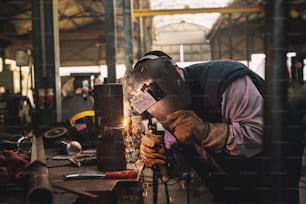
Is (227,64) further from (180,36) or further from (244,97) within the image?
(180,36)

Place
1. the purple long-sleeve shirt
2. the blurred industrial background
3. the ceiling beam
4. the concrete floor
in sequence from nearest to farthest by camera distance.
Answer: the blurred industrial background → the purple long-sleeve shirt → the concrete floor → the ceiling beam

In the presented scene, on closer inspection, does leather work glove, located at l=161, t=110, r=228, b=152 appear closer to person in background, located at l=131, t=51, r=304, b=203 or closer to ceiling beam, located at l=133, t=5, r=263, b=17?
person in background, located at l=131, t=51, r=304, b=203

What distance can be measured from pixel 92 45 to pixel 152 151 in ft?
37.5

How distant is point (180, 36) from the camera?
48.9 feet

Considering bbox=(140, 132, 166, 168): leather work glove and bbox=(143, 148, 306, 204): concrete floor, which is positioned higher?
bbox=(140, 132, 166, 168): leather work glove

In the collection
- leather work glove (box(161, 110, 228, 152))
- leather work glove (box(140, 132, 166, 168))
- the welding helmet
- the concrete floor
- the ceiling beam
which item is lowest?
the concrete floor

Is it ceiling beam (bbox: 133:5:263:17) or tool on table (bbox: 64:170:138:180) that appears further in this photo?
ceiling beam (bbox: 133:5:263:17)

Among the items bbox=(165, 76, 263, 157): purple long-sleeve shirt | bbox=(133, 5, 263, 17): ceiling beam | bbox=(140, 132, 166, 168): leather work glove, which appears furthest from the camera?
bbox=(133, 5, 263, 17): ceiling beam

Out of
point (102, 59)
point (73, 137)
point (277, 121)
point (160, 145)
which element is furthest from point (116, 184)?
point (102, 59)

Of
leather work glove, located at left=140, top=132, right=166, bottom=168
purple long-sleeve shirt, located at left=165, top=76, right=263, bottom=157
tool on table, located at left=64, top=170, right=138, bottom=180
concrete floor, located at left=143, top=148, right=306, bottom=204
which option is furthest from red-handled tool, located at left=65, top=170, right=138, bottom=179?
concrete floor, located at left=143, top=148, right=306, bottom=204

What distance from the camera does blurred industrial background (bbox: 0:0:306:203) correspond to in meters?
0.83

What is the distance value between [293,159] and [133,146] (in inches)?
24.5

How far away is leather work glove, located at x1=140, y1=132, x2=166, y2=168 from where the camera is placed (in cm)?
139

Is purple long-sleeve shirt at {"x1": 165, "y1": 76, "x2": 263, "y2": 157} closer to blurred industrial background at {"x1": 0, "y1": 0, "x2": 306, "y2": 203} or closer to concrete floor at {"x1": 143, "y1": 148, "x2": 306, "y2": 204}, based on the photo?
blurred industrial background at {"x1": 0, "y1": 0, "x2": 306, "y2": 203}
